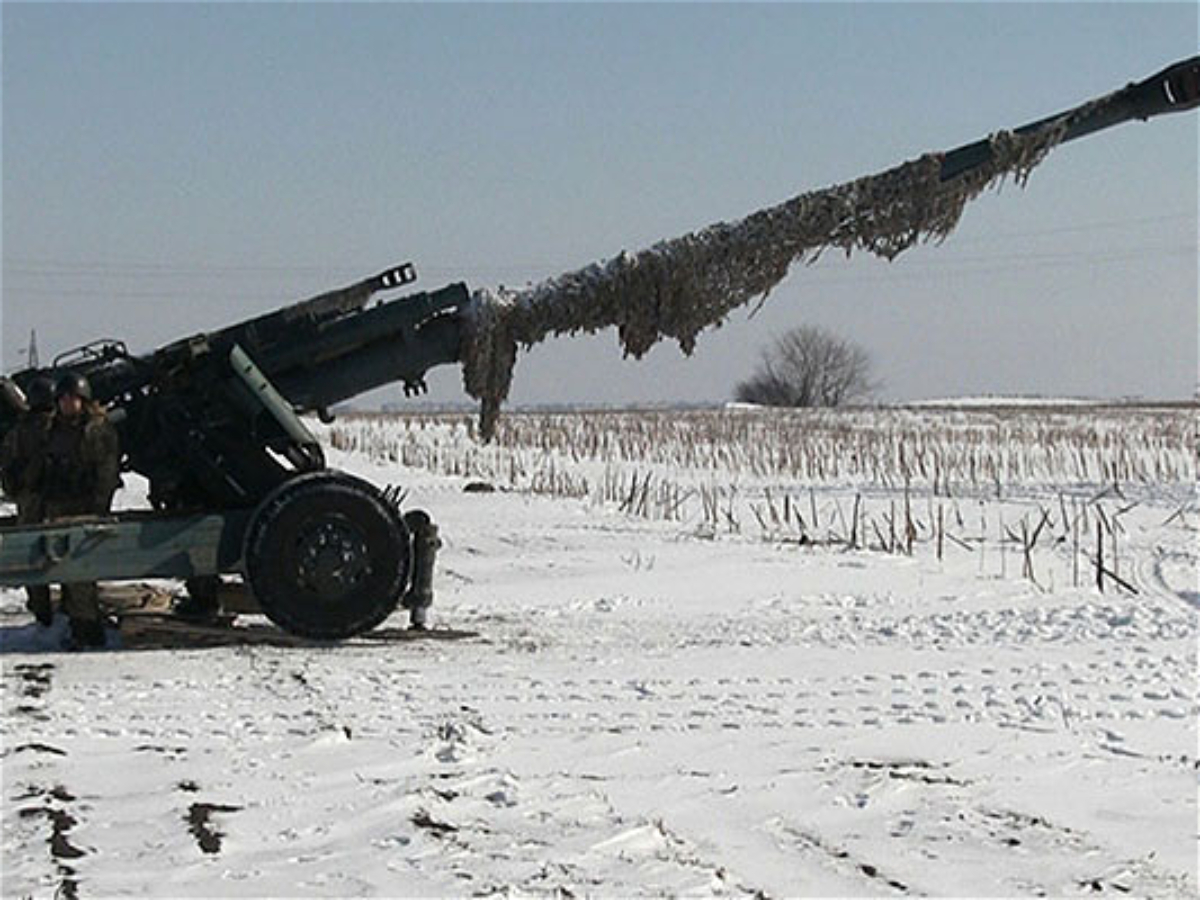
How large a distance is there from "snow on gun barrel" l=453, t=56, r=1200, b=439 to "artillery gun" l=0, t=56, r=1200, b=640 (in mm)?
12

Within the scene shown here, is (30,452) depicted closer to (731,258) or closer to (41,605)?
(41,605)

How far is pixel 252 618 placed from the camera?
11672mm

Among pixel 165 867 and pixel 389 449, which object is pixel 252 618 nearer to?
pixel 165 867

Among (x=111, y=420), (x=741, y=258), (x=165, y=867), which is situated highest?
(x=741, y=258)

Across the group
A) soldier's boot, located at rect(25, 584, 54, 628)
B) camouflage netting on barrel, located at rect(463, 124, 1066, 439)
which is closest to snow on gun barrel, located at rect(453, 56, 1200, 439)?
camouflage netting on barrel, located at rect(463, 124, 1066, 439)

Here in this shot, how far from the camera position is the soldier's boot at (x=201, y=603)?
1090 centimetres

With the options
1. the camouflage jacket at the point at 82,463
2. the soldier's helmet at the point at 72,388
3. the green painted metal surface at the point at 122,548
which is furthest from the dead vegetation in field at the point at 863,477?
the soldier's helmet at the point at 72,388

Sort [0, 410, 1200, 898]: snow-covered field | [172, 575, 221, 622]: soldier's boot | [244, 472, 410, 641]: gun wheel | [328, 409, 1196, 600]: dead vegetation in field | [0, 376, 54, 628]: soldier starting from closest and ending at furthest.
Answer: [0, 410, 1200, 898]: snow-covered field, [244, 472, 410, 641]: gun wheel, [0, 376, 54, 628]: soldier, [172, 575, 221, 622]: soldier's boot, [328, 409, 1196, 600]: dead vegetation in field

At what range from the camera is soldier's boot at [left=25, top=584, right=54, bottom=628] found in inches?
421

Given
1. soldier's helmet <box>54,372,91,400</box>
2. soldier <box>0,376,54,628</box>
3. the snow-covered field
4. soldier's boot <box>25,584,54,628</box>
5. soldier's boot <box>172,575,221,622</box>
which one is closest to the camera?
the snow-covered field

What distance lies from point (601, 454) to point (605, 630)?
22547 millimetres

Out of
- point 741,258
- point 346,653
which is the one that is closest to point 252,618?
point 346,653

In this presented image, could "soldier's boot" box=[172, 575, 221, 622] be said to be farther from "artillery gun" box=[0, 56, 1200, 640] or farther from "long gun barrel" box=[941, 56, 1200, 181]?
"long gun barrel" box=[941, 56, 1200, 181]

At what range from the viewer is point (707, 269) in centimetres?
1088
